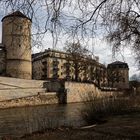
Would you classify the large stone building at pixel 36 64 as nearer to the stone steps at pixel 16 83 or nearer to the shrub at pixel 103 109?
the shrub at pixel 103 109

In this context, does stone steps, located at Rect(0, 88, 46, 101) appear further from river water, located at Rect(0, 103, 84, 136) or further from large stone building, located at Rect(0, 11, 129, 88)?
river water, located at Rect(0, 103, 84, 136)

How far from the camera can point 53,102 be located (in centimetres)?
5303

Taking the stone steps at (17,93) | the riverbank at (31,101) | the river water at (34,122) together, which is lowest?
the river water at (34,122)

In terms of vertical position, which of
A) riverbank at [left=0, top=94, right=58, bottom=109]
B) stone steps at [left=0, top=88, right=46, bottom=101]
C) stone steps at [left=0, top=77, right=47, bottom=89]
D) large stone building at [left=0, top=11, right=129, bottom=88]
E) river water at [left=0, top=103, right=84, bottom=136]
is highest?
large stone building at [left=0, top=11, right=129, bottom=88]

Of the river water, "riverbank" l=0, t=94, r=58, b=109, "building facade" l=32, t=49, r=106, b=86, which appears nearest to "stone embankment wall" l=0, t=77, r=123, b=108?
"riverbank" l=0, t=94, r=58, b=109

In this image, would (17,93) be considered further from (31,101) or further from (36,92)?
(36,92)

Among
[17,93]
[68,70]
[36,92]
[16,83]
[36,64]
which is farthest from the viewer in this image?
[36,64]

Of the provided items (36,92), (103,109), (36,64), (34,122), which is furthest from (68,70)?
(103,109)

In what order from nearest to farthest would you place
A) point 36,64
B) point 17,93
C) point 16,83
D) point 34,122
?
point 34,122, point 17,93, point 16,83, point 36,64

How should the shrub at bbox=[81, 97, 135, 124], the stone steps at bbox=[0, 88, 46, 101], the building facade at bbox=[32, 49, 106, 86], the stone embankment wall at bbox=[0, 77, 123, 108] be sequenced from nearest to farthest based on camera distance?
the shrub at bbox=[81, 97, 135, 124] → the stone steps at bbox=[0, 88, 46, 101] → the stone embankment wall at bbox=[0, 77, 123, 108] → the building facade at bbox=[32, 49, 106, 86]

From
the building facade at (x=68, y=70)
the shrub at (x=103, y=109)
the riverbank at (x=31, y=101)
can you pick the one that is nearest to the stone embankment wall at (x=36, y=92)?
the riverbank at (x=31, y=101)

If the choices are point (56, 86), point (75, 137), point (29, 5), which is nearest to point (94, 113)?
point (75, 137)

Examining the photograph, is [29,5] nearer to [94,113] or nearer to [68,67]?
[94,113]

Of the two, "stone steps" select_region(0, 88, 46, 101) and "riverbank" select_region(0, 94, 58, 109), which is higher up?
"stone steps" select_region(0, 88, 46, 101)
